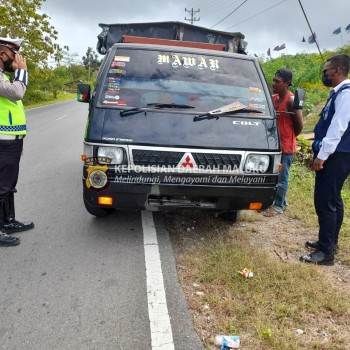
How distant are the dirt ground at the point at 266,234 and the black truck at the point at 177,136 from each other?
49cm

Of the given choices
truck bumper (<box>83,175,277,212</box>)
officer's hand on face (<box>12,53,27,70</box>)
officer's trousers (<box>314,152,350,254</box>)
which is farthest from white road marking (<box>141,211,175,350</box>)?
officer's hand on face (<box>12,53,27,70</box>)

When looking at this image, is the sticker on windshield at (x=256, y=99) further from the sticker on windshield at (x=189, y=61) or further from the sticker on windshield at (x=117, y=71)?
the sticker on windshield at (x=117, y=71)

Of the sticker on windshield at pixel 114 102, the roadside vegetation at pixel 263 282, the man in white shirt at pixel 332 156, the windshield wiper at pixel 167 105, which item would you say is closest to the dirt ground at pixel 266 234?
the roadside vegetation at pixel 263 282

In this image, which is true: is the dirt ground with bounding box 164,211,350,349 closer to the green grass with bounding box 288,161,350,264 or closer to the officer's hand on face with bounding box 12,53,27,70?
the green grass with bounding box 288,161,350,264

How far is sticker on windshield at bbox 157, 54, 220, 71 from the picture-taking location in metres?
4.03

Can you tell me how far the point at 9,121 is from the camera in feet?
11.6

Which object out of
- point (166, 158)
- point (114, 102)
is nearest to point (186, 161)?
point (166, 158)

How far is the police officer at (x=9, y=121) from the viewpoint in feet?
11.2

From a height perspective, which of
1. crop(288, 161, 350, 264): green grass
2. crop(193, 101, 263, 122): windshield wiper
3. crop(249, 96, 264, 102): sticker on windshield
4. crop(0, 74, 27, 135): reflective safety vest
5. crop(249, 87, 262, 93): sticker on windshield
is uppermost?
crop(249, 87, 262, 93): sticker on windshield

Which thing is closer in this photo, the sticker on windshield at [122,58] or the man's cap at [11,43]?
the man's cap at [11,43]

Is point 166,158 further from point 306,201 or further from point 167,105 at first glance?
point 306,201

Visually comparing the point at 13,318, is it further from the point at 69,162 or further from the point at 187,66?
the point at 69,162

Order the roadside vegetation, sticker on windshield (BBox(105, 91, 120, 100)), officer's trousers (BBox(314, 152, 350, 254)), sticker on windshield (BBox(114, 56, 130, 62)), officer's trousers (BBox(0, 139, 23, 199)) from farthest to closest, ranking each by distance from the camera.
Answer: sticker on windshield (BBox(114, 56, 130, 62)) → sticker on windshield (BBox(105, 91, 120, 100)) → officer's trousers (BBox(0, 139, 23, 199)) → officer's trousers (BBox(314, 152, 350, 254)) → the roadside vegetation

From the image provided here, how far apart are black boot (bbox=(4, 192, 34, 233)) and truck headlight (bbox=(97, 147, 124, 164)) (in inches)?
50.9
